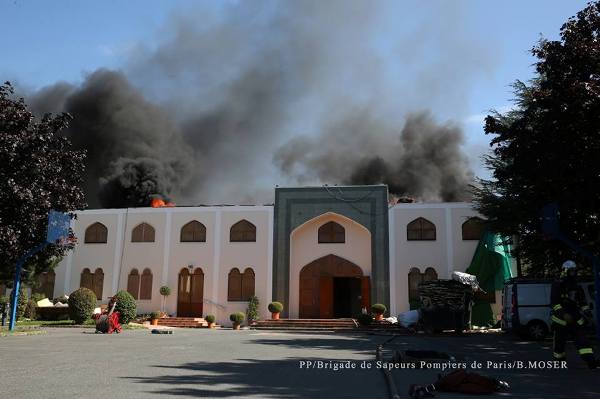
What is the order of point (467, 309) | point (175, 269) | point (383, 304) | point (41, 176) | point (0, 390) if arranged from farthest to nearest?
point (175, 269) < point (383, 304) < point (467, 309) < point (41, 176) < point (0, 390)

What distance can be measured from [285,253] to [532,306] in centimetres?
1365

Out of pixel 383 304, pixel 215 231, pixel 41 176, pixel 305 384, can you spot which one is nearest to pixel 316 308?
pixel 383 304

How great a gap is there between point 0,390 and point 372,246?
22.3m

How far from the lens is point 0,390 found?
5.93 m

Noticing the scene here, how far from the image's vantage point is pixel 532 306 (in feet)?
54.2

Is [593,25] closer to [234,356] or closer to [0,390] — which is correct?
[234,356]

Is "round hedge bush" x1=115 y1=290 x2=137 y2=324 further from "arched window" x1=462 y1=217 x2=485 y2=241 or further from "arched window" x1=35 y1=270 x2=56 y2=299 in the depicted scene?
"arched window" x1=462 y1=217 x2=485 y2=241

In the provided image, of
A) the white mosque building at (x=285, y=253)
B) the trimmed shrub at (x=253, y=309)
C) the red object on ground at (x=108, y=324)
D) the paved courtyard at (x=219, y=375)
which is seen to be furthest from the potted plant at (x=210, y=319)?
the paved courtyard at (x=219, y=375)

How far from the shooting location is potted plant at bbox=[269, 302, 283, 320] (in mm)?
25719

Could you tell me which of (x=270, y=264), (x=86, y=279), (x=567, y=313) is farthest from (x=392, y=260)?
(x=567, y=313)

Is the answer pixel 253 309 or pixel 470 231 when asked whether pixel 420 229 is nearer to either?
pixel 470 231

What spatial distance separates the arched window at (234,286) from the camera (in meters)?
27.5

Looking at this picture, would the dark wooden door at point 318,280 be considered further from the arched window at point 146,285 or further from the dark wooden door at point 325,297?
the arched window at point 146,285

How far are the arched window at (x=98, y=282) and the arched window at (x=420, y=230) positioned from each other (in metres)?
16.6
